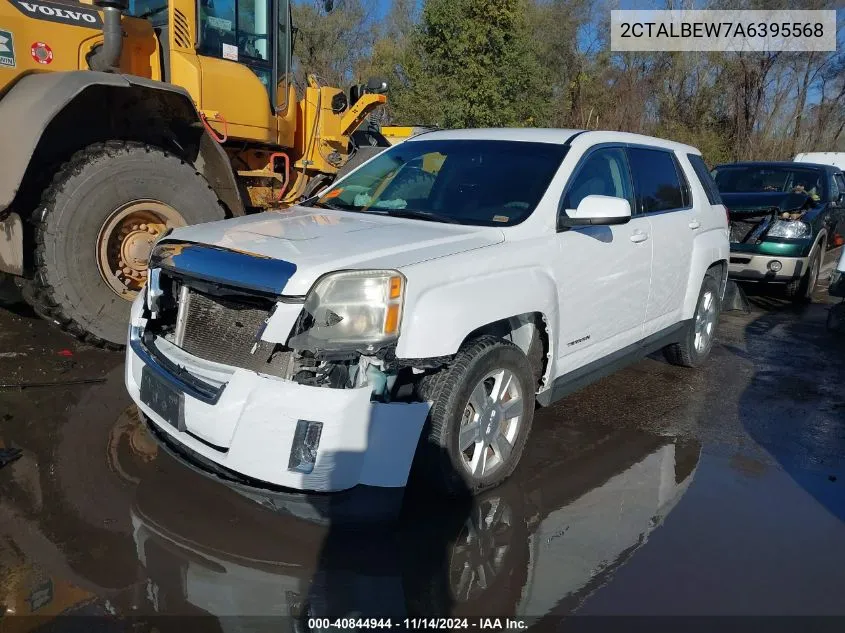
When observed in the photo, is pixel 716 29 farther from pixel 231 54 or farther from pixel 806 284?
pixel 231 54

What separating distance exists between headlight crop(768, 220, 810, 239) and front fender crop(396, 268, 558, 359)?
6.61 metres

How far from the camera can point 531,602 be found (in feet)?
9.09

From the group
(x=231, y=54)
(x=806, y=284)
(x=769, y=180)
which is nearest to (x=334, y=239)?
(x=231, y=54)

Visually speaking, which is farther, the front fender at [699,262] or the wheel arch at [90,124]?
the front fender at [699,262]

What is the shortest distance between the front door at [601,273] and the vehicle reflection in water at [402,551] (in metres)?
0.84

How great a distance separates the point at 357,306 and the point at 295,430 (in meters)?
0.56

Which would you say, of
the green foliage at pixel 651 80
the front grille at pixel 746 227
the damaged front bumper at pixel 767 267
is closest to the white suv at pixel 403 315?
the damaged front bumper at pixel 767 267

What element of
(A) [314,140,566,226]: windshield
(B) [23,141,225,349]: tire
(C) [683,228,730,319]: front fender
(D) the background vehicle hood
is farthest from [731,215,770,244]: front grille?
(B) [23,141,225,349]: tire

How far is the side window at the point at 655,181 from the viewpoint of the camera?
4.80m

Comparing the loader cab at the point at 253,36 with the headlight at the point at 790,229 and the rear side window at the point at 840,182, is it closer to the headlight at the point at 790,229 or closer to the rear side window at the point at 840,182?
the headlight at the point at 790,229

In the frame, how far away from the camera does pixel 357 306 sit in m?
2.96

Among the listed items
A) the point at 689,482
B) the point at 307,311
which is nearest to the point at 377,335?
the point at 307,311

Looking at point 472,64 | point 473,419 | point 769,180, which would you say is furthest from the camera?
point 472,64

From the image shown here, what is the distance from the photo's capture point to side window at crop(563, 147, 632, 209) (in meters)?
4.10
